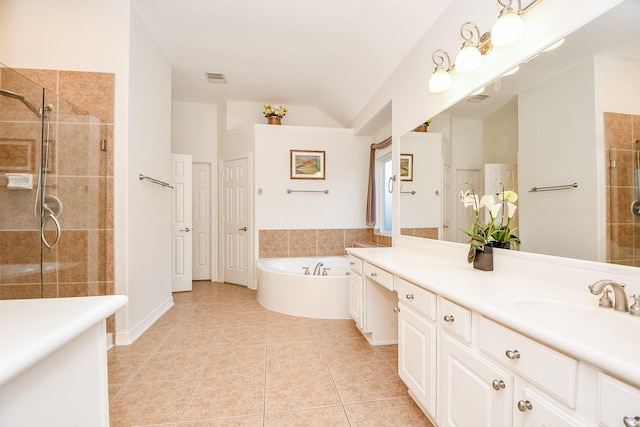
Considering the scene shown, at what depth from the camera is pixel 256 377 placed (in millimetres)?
1865

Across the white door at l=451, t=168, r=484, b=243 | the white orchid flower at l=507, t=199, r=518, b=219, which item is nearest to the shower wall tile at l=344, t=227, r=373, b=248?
the white door at l=451, t=168, r=484, b=243

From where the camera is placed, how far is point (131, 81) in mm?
2367

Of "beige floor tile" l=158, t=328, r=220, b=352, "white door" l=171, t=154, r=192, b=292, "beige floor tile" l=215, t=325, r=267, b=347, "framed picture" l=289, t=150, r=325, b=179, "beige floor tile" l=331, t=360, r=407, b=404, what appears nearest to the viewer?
"beige floor tile" l=331, t=360, r=407, b=404

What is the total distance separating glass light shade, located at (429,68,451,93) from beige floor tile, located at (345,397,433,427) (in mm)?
1976

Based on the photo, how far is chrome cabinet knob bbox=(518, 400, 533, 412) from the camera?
818 millimetres

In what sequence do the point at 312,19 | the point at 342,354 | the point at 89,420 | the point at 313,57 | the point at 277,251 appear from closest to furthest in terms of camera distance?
the point at 89,420 < the point at 342,354 < the point at 312,19 < the point at 313,57 < the point at 277,251

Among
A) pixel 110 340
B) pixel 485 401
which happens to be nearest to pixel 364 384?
pixel 485 401

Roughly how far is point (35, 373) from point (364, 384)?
1.68 meters

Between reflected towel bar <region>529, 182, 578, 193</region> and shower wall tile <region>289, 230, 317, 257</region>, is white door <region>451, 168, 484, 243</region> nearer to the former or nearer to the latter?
reflected towel bar <region>529, 182, 578, 193</region>

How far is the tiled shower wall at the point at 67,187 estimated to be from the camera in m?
1.84

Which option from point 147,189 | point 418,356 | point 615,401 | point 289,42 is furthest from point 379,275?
point 289,42

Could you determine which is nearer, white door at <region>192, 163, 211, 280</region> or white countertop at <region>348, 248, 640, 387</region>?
white countertop at <region>348, 248, 640, 387</region>

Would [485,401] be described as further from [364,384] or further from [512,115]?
[512,115]

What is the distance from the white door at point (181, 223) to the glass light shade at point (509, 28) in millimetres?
3745
